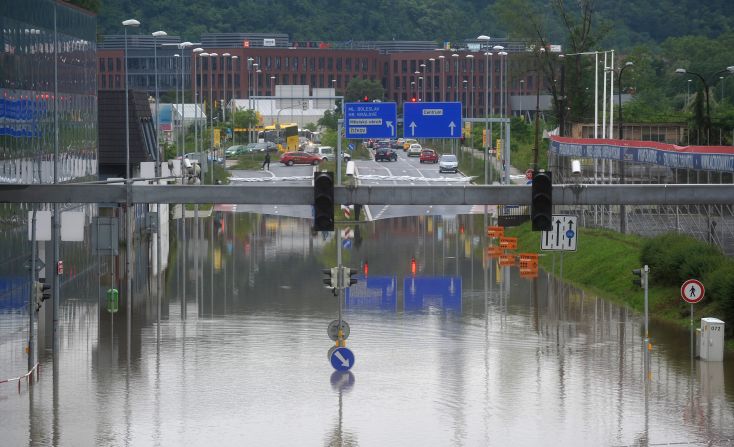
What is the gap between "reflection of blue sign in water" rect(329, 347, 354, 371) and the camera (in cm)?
A: 3225

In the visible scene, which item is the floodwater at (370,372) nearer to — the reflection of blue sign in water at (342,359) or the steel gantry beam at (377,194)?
the reflection of blue sign in water at (342,359)

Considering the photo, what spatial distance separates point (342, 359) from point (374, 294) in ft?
49.2

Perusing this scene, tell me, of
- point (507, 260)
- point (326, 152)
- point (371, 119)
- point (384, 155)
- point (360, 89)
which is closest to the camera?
point (371, 119)

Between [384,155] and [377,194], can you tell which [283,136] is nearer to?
[384,155]

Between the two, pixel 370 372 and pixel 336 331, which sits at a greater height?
pixel 336 331

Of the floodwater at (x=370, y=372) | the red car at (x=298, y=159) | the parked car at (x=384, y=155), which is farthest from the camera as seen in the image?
the parked car at (x=384, y=155)

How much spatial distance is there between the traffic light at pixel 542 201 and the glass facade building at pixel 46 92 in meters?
15.0

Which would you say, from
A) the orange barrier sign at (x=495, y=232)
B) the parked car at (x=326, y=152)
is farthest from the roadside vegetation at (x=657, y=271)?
the parked car at (x=326, y=152)

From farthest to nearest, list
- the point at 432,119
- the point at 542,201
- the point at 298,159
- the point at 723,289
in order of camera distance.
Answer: the point at 298,159, the point at 432,119, the point at 723,289, the point at 542,201

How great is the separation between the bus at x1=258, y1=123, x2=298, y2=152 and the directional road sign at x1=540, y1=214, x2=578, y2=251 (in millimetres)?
80007

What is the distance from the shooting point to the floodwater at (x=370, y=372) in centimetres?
2689

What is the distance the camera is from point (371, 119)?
53.2m

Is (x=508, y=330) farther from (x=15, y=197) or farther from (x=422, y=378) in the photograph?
(x=15, y=197)

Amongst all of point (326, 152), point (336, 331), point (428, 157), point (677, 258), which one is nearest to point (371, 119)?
point (677, 258)
